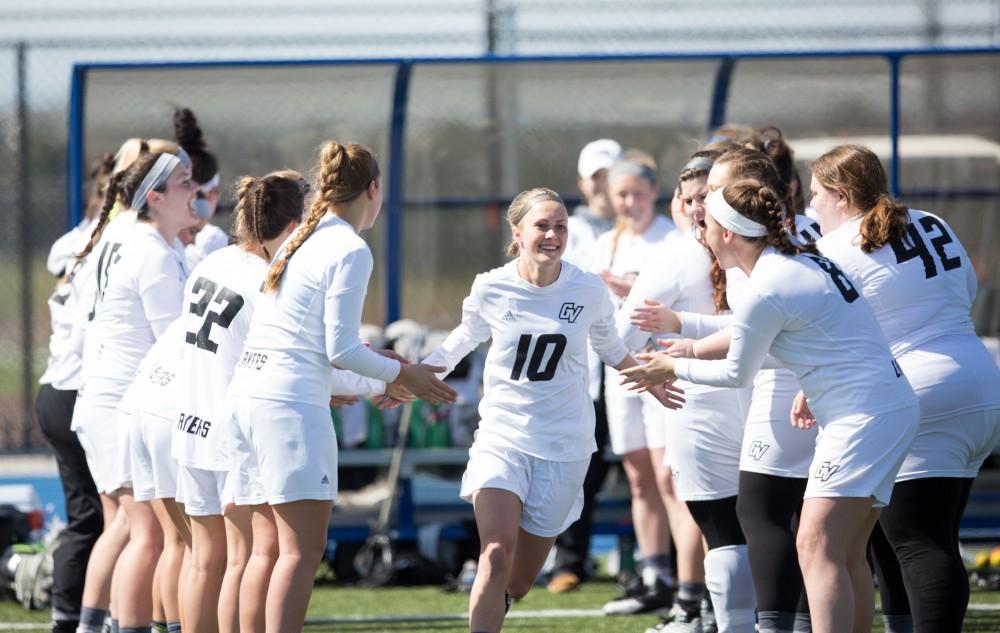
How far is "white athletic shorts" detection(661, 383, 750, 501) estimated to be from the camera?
5109 millimetres

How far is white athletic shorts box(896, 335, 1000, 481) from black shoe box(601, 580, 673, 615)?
2.48 metres

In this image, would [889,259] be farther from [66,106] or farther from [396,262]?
[66,106]

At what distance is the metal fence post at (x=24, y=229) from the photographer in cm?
963

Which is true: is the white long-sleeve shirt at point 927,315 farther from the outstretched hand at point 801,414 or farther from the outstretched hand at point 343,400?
the outstretched hand at point 343,400

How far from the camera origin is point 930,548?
14.6 ft

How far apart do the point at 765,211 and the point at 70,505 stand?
3.18 metres

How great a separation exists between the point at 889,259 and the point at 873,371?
0.50 meters

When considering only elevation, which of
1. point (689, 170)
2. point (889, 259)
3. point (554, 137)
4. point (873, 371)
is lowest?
point (873, 371)

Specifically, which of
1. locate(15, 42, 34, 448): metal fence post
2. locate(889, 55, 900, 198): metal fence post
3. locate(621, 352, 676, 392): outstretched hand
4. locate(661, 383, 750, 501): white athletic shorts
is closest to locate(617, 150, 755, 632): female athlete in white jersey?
locate(661, 383, 750, 501): white athletic shorts

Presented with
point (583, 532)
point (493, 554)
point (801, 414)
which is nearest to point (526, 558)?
point (493, 554)

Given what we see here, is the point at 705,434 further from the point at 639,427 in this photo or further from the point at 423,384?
the point at 639,427

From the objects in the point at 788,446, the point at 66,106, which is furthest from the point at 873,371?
the point at 66,106

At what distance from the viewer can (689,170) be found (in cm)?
532

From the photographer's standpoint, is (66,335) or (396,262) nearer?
(66,335)
